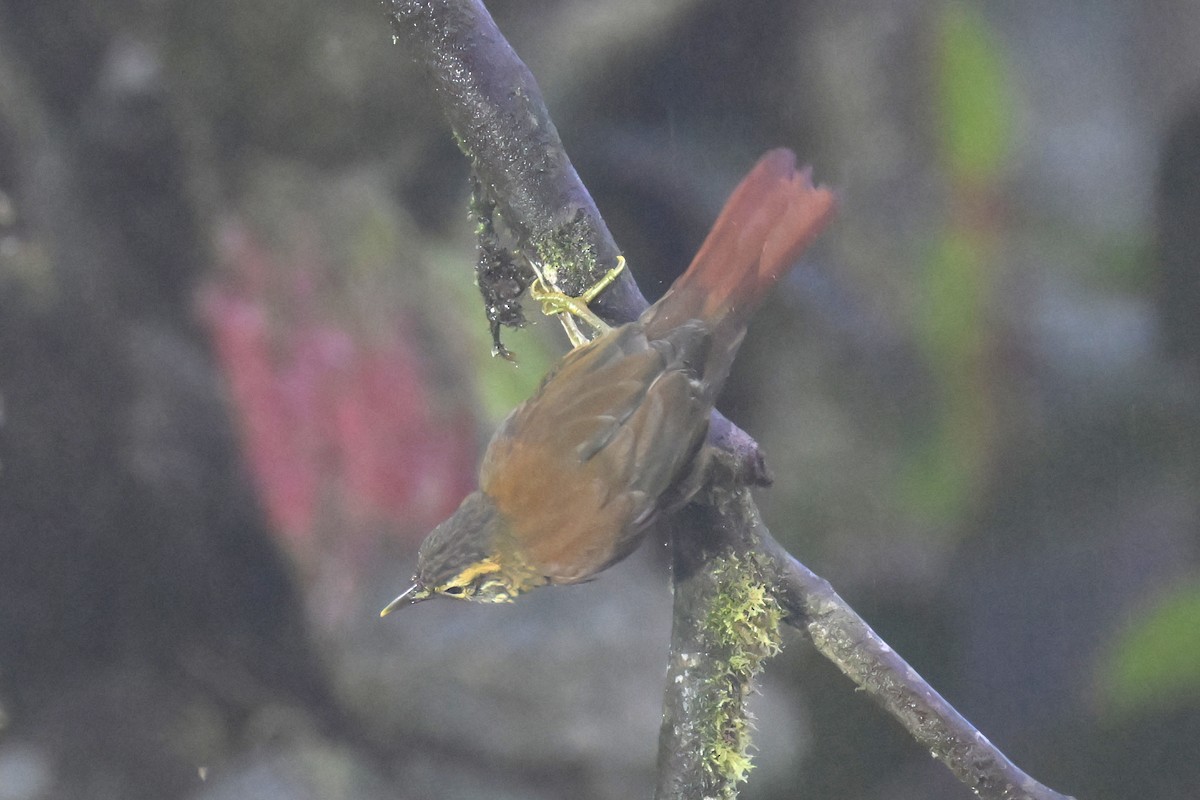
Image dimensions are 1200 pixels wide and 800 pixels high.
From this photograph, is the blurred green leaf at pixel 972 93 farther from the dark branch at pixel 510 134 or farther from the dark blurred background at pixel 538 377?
the dark branch at pixel 510 134

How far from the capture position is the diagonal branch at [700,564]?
117 cm

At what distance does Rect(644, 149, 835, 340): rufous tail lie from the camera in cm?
135

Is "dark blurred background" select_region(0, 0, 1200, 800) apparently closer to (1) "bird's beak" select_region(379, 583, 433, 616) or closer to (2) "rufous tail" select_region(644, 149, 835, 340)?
(2) "rufous tail" select_region(644, 149, 835, 340)

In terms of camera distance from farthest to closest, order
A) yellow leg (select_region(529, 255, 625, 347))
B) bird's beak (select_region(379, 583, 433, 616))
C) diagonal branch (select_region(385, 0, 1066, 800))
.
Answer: bird's beak (select_region(379, 583, 433, 616))
yellow leg (select_region(529, 255, 625, 347))
diagonal branch (select_region(385, 0, 1066, 800))

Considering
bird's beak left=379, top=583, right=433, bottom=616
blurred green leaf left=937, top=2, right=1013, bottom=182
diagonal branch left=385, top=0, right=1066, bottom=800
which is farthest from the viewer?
blurred green leaf left=937, top=2, right=1013, bottom=182

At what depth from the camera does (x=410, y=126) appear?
254 centimetres

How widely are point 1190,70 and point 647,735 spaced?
2266 mm

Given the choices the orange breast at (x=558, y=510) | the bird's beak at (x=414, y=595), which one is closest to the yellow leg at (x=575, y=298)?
the orange breast at (x=558, y=510)

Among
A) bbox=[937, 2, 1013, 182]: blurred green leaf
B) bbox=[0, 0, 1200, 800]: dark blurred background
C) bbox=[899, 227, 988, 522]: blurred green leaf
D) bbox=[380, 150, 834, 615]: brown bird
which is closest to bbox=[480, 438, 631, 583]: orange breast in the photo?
bbox=[380, 150, 834, 615]: brown bird

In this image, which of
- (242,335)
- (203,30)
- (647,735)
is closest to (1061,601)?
(647,735)

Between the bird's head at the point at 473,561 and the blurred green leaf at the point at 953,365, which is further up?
the blurred green leaf at the point at 953,365

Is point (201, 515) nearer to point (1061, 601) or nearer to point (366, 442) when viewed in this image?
point (366, 442)

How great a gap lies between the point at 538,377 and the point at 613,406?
3.20 feet

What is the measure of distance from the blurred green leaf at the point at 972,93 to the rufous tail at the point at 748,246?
123 centimetres
